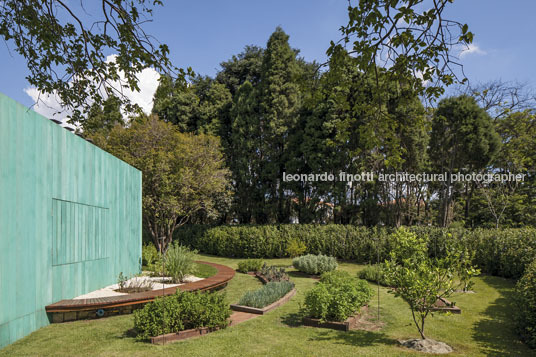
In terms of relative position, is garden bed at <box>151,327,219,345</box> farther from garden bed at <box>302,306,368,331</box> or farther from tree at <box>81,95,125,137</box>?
tree at <box>81,95,125,137</box>

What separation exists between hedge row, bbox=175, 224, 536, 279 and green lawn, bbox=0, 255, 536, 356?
4397mm

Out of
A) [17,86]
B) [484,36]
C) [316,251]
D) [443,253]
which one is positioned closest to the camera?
[17,86]

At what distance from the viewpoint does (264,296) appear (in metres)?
8.49

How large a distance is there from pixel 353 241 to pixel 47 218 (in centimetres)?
1315

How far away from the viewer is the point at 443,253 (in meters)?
15.1

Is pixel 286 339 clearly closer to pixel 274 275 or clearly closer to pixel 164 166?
pixel 274 275

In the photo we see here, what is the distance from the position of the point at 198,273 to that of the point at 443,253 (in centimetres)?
1015

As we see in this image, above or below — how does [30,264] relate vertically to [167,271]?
above

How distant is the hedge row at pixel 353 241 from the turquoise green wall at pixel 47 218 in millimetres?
8309

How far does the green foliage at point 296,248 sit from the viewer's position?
1748 cm

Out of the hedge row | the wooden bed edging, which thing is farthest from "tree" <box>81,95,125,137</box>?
the hedge row

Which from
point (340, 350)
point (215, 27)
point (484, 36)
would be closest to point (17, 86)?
point (215, 27)

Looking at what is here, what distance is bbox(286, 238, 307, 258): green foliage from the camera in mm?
17484

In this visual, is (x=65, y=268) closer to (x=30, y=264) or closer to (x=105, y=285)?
(x=30, y=264)
